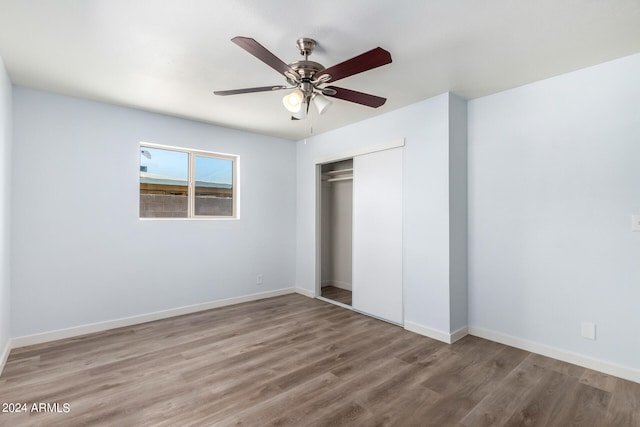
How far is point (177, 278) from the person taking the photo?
3.93 metres

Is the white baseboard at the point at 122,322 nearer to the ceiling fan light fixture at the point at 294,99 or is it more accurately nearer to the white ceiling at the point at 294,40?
the white ceiling at the point at 294,40

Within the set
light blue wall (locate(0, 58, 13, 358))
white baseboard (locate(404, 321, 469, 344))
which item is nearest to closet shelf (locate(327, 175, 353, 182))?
white baseboard (locate(404, 321, 469, 344))

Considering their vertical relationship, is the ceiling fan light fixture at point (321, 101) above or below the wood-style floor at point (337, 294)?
above

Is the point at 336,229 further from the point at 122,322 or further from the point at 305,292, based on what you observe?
the point at 122,322

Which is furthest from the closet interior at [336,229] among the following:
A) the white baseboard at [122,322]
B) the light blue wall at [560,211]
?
the light blue wall at [560,211]

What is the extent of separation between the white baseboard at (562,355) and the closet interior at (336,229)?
2.32m

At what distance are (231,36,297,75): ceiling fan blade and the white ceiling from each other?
1.02 feet

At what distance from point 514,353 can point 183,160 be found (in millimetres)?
4357

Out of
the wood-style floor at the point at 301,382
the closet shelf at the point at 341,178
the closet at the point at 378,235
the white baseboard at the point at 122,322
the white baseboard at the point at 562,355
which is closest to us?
the wood-style floor at the point at 301,382

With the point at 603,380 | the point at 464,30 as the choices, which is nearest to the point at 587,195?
the point at 603,380

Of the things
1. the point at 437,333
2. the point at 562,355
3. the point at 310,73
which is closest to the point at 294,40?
the point at 310,73

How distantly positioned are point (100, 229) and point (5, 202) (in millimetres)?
823

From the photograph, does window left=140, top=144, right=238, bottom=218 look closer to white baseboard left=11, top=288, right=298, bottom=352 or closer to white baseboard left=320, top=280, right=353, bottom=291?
white baseboard left=11, top=288, right=298, bottom=352

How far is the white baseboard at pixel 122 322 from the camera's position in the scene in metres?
3.04
